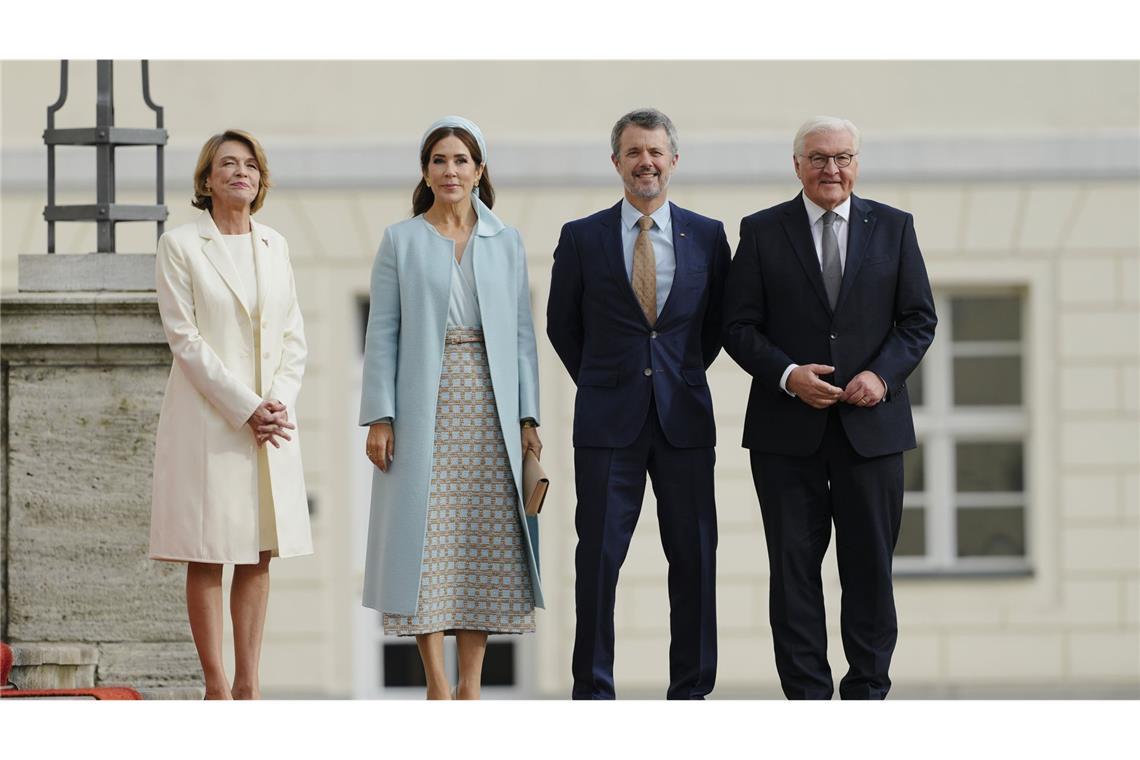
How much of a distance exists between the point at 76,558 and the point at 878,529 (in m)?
2.72

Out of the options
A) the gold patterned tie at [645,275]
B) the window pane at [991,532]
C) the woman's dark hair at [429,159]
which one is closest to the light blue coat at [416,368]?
the woman's dark hair at [429,159]

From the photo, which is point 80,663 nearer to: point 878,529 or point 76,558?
point 76,558

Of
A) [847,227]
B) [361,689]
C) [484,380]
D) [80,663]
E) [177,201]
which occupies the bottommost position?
[361,689]

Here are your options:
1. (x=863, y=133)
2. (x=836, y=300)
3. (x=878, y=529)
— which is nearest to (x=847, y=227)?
A: (x=836, y=300)

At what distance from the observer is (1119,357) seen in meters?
10.9

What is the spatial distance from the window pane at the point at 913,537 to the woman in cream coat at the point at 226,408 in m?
6.13

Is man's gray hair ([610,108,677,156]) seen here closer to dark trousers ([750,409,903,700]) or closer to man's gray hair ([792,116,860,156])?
man's gray hair ([792,116,860,156])

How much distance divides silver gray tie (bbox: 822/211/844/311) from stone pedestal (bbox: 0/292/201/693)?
228cm

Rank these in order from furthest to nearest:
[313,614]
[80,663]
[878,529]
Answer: [313,614] → [80,663] → [878,529]

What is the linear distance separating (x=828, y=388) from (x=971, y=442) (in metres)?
5.97

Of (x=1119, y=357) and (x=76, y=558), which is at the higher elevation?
(x=1119, y=357)

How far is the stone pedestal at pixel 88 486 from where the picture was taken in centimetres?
630

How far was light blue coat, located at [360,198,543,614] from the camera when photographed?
556cm

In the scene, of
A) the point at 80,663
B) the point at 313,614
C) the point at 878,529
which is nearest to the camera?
the point at 878,529
